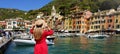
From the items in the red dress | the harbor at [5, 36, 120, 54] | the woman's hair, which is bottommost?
the harbor at [5, 36, 120, 54]

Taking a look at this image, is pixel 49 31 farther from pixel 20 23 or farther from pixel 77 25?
pixel 20 23

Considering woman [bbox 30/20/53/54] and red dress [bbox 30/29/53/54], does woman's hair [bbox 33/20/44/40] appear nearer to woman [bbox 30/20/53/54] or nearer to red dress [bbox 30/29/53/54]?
woman [bbox 30/20/53/54]

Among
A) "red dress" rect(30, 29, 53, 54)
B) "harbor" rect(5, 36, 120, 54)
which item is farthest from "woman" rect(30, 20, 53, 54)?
"harbor" rect(5, 36, 120, 54)

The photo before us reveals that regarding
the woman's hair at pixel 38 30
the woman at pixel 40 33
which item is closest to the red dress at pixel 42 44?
the woman at pixel 40 33

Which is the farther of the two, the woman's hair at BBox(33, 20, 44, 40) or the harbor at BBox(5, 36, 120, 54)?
the harbor at BBox(5, 36, 120, 54)

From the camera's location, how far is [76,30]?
124625 mm

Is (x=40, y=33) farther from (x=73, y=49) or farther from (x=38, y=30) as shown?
(x=73, y=49)

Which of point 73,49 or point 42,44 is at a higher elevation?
point 42,44

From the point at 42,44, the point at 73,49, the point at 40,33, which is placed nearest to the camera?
the point at 40,33

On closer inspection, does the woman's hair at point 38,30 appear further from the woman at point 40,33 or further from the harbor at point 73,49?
the harbor at point 73,49

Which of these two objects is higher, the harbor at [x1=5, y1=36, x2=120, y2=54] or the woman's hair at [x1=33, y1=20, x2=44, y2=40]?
the woman's hair at [x1=33, y1=20, x2=44, y2=40]

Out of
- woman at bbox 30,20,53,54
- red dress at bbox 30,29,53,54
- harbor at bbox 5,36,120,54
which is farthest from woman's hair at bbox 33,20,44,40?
harbor at bbox 5,36,120,54

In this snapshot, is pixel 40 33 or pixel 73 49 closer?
pixel 40 33

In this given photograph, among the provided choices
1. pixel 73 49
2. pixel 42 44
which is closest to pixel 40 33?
pixel 42 44
